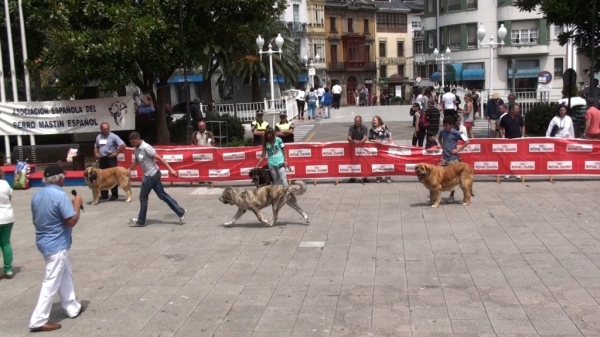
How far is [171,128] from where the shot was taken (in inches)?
917

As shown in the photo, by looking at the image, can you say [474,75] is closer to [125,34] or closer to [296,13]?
[296,13]

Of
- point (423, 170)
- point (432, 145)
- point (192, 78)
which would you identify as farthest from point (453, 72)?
point (423, 170)

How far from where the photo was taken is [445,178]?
41.6ft

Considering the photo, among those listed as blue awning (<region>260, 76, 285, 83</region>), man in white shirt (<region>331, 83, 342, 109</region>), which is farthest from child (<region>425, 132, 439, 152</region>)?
blue awning (<region>260, 76, 285, 83</region>)

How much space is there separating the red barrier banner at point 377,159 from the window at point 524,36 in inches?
1708

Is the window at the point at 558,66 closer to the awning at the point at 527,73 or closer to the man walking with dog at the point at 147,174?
the awning at the point at 527,73

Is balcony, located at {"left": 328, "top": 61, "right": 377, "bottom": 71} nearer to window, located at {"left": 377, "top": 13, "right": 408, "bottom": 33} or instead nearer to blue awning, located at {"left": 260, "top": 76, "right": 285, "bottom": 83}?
window, located at {"left": 377, "top": 13, "right": 408, "bottom": 33}

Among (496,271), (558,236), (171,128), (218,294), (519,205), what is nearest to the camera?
(218,294)

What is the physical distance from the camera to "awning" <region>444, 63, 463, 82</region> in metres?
57.1

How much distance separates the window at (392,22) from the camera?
278ft

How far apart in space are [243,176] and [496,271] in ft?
28.9

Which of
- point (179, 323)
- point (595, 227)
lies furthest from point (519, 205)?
point (179, 323)

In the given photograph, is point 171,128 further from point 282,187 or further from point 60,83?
point 282,187

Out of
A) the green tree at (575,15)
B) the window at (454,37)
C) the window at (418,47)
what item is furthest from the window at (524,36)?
the green tree at (575,15)
